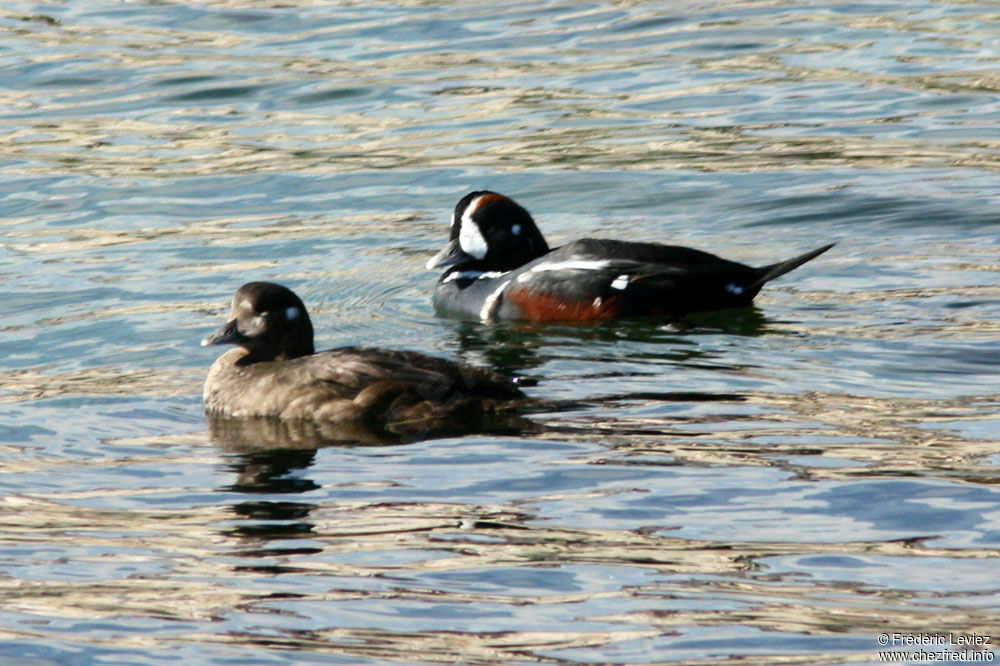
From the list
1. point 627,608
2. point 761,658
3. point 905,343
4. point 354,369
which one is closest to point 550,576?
point 627,608

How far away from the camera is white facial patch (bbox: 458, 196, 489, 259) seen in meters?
11.3

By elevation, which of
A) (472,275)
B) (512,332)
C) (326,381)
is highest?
(326,381)

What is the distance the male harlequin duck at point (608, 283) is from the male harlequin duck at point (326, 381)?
73.9 inches

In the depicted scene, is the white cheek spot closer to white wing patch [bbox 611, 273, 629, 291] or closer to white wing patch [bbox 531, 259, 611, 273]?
white wing patch [bbox 531, 259, 611, 273]

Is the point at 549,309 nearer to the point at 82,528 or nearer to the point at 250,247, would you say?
the point at 250,247

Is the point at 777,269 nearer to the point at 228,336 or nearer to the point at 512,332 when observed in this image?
the point at 512,332

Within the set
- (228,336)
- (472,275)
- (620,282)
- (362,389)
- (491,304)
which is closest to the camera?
(362,389)

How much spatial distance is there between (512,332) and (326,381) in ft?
7.64

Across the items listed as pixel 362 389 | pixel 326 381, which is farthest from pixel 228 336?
pixel 362 389

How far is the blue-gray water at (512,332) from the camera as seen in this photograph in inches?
234

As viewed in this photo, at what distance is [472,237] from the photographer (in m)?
11.3
